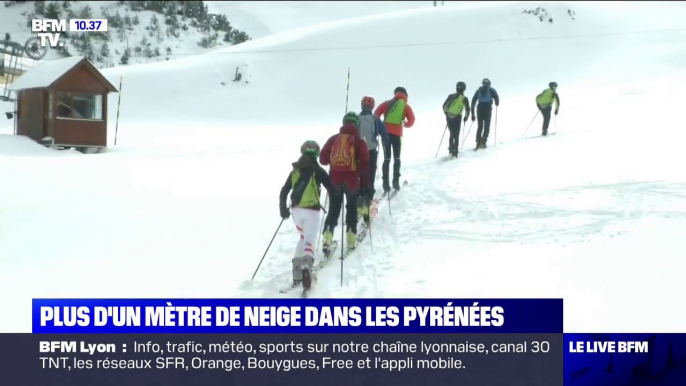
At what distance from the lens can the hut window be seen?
18641 millimetres

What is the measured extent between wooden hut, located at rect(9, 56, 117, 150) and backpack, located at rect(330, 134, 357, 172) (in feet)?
42.3

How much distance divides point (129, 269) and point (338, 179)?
2.42 m

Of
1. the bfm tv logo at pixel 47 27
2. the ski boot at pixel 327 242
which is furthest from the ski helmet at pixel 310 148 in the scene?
the bfm tv logo at pixel 47 27

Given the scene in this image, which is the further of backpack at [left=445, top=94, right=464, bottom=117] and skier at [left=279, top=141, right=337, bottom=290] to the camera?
backpack at [left=445, top=94, right=464, bottom=117]

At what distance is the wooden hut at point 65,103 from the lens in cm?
1836

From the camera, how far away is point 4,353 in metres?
5.79

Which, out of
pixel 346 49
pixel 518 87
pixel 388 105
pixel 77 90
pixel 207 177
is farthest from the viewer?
pixel 346 49

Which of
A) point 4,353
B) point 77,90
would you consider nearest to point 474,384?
point 4,353

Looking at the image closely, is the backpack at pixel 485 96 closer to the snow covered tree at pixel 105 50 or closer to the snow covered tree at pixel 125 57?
the snow covered tree at pixel 105 50

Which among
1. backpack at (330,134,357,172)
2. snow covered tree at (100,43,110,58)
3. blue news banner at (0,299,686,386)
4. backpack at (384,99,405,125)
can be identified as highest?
snow covered tree at (100,43,110,58)

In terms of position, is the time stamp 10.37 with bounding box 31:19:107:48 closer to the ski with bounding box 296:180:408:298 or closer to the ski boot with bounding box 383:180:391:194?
the ski boot with bounding box 383:180:391:194

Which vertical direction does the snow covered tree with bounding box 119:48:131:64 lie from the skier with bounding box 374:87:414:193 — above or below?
above

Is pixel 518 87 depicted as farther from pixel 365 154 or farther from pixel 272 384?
pixel 272 384

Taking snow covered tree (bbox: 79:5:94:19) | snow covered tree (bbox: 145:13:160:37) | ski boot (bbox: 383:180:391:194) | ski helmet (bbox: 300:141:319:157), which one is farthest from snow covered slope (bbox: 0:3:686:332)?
snow covered tree (bbox: 145:13:160:37)
